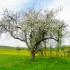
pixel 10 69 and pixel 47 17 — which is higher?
pixel 47 17

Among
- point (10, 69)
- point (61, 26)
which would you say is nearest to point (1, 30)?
point (61, 26)

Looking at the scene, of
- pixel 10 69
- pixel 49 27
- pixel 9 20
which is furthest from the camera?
pixel 9 20

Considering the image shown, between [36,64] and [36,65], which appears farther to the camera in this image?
[36,64]

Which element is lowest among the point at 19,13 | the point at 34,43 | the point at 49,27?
the point at 34,43

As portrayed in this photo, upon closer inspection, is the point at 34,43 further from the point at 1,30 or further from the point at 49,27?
the point at 1,30

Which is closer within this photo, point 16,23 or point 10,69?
point 10,69

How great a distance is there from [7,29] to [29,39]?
174 inches

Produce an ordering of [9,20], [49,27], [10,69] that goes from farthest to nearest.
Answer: [9,20] → [49,27] → [10,69]

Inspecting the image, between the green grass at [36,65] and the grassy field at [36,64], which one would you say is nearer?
the green grass at [36,65]

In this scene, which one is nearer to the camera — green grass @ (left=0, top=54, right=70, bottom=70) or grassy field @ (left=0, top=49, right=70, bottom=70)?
green grass @ (left=0, top=54, right=70, bottom=70)

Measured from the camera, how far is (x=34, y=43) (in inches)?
1626

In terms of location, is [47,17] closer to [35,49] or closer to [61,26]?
[61,26]

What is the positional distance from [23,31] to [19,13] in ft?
11.2

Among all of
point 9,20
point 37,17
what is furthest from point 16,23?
point 37,17
